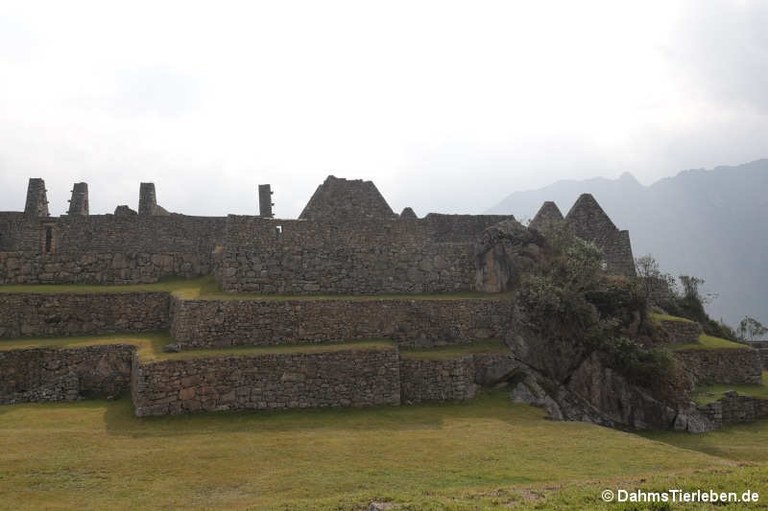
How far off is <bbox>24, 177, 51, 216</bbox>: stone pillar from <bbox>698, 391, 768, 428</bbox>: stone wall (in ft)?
109

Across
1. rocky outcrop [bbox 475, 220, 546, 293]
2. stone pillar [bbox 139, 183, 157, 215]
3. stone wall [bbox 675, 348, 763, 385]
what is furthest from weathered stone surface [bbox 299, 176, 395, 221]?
stone wall [bbox 675, 348, 763, 385]

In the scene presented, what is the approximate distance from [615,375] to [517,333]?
350cm

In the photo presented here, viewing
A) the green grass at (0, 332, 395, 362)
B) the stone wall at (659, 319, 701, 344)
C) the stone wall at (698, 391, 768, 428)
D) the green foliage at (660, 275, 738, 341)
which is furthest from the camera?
the green foliage at (660, 275, 738, 341)

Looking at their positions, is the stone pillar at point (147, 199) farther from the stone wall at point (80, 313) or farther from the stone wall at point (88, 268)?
the stone wall at point (80, 313)

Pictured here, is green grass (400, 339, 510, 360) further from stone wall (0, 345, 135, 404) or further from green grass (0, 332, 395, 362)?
stone wall (0, 345, 135, 404)

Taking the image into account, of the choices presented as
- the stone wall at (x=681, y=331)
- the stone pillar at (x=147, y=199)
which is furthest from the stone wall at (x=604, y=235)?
the stone pillar at (x=147, y=199)

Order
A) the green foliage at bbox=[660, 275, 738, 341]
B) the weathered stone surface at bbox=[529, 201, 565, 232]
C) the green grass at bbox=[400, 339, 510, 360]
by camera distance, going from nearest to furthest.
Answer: the green grass at bbox=[400, 339, 510, 360], the green foliage at bbox=[660, 275, 738, 341], the weathered stone surface at bbox=[529, 201, 565, 232]

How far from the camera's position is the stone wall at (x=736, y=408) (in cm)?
1953

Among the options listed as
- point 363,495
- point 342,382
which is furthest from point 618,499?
point 342,382

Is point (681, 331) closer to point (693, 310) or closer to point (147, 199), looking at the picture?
point (693, 310)

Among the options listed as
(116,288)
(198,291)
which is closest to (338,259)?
(198,291)

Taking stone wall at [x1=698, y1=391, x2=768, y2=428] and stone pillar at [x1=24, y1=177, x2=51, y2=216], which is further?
stone pillar at [x1=24, y1=177, x2=51, y2=216]

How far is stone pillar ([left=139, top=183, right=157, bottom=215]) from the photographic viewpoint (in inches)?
1292

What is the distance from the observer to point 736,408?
66.3ft
